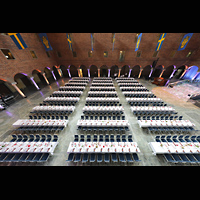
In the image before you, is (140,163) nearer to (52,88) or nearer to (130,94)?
→ (130,94)

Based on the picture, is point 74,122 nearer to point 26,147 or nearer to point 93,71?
point 26,147

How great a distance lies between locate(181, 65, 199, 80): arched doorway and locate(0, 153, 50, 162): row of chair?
3220cm

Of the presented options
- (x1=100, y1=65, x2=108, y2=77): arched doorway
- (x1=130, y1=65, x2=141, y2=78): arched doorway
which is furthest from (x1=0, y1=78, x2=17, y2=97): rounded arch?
(x1=130, y1=65, x2=141, y2=78): arched doorway

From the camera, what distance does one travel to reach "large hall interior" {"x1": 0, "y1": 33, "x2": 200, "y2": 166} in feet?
19.3

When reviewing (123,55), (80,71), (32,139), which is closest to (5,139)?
(32,139)

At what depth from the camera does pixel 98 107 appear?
1027 centimetres

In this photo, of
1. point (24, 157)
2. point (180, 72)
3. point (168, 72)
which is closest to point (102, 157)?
point (24, 157)

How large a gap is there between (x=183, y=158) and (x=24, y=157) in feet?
36.0

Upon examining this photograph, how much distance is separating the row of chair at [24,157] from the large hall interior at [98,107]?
0.08 feet

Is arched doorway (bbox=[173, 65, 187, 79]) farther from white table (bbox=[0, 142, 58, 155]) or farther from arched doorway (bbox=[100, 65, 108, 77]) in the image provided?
white table (bbox=[0, 142, 58, 155])

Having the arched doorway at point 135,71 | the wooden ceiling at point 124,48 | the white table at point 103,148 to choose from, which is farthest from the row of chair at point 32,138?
the arched doorway at point 135,71

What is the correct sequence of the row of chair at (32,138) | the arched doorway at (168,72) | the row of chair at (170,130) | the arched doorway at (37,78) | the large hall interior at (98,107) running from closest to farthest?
the large hall interior at (98,107)
the row of chair at (32,138)
the row of chair at (170,130)
the arched doorway at (37,78)
the arched doorway at (168,72)

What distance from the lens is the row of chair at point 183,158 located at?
18.0 ft

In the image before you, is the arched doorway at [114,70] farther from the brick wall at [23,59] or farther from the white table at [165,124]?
the white table at [165,124]
